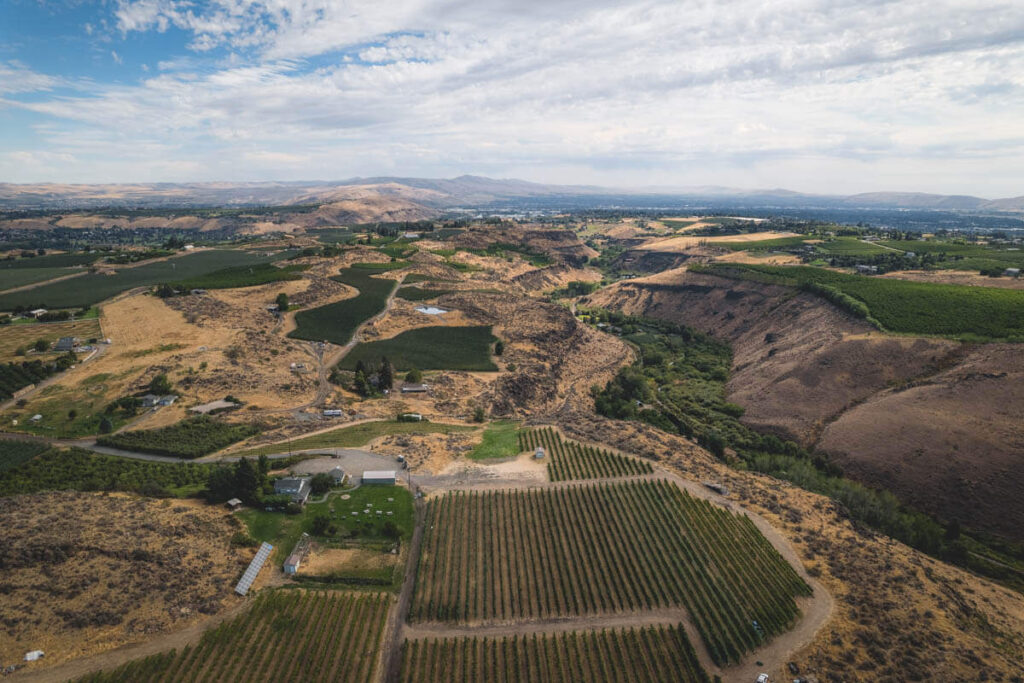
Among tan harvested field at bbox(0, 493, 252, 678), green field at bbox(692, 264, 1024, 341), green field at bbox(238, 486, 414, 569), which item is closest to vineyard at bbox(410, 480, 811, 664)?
green field at bbox(238, 486, 414, 569)

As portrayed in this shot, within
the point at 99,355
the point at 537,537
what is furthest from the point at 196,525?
the point at 99,355

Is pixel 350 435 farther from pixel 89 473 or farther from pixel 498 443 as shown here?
Answer: pixel 89 473

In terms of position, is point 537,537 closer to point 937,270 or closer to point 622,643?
point 622,643

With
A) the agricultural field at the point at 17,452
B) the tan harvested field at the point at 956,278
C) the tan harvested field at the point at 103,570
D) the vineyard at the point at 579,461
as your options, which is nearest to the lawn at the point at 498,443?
the vineyard at the point at 579,461

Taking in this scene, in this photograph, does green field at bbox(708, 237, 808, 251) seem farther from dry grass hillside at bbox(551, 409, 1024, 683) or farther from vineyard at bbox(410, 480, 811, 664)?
vineyard at bbox(410, 480, 811, 664)

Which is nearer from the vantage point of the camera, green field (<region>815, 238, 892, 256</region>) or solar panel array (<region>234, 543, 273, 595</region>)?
solar panel array (<region>234, 543, 273, 595</region>)

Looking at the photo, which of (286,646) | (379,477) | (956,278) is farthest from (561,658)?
(956,278)

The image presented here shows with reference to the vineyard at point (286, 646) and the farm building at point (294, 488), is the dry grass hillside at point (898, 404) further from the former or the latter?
the farm building at point (294, 488)
